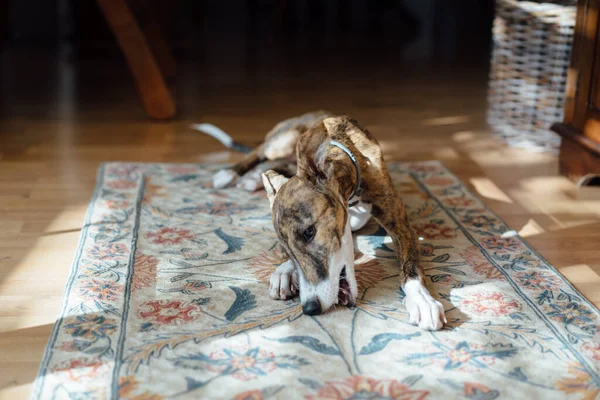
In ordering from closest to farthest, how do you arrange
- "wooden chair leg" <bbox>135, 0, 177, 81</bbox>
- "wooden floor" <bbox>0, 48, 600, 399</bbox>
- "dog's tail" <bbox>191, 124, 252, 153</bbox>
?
"wooden floor" <bbox>0, 48, 600, 399</bbox> → "dog's tail" <bbox>191, 124, 252, 153</bbox> → "wooden chair leg" <bbox>135, 0, 177, 81</bbox>

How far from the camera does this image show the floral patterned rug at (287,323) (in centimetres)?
146

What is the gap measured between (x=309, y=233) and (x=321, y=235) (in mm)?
28

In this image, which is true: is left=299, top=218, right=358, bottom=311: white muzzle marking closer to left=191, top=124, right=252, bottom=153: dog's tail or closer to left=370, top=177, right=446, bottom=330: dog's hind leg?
left=370, top=177, right=446, bottom=330: dog's hind leg

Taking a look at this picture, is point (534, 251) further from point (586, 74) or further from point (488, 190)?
point (586, 74)

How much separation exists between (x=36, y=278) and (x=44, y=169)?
1.05m

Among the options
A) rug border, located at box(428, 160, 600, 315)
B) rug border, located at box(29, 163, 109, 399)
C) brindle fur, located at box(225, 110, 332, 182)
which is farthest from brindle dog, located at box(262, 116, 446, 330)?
brindle fur, located at box(225, 110, 332, 182)

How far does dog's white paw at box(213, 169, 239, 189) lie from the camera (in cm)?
269

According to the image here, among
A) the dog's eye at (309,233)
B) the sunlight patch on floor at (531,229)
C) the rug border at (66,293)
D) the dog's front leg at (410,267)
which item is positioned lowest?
the sunlight patch on floor at (531,229)

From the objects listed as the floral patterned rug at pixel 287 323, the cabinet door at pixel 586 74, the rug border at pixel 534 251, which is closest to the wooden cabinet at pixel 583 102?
the cabinet door at pixel 586 74

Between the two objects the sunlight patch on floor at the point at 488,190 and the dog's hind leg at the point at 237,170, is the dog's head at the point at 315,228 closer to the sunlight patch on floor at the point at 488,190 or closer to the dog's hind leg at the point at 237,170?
the dog's hind leg at the point at 237,170

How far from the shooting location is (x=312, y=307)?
5.44ft

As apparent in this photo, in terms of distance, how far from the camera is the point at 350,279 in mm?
1737

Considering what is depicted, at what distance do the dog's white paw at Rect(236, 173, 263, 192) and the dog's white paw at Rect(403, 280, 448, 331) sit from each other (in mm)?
1037

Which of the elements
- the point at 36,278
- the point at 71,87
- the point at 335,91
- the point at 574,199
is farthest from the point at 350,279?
the point at 71,87
